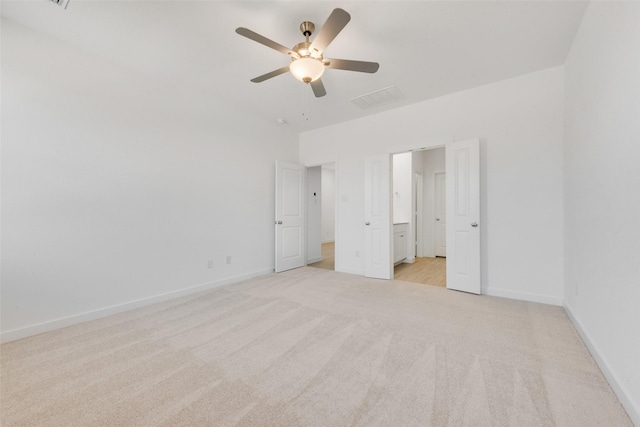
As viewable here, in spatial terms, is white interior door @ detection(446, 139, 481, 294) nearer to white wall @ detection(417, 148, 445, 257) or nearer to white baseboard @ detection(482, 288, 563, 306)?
white baseboard @ detection(482, 288, 563, 306)

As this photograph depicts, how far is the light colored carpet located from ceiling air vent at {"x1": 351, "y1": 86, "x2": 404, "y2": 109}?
287 centimetres

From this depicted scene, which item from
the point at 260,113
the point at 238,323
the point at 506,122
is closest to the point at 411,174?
the point at 506,122

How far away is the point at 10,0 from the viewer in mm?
1977

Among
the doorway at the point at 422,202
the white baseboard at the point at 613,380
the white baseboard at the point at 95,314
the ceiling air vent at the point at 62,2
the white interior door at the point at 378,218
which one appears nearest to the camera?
the white baseboard at the point at 613,380

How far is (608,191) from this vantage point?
5.38 feet

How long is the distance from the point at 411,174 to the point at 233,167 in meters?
3.98

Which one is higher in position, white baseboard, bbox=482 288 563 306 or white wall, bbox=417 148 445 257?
white wall, bbox=417 148 445 257

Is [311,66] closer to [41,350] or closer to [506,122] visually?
[506,122]

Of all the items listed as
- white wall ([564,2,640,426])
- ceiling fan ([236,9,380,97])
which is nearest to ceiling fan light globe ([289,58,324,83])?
ceiling fan ([236,9,380,97])

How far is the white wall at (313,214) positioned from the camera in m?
5.50

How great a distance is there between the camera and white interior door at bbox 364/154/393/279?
13.3 ft

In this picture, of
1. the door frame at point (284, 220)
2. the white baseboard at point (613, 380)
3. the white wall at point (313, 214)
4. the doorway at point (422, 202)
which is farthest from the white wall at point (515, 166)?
the white wall at point (313, 214)

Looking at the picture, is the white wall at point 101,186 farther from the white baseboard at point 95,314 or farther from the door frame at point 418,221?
the door frame at point 418,221

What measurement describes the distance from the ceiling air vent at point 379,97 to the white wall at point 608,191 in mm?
1795
